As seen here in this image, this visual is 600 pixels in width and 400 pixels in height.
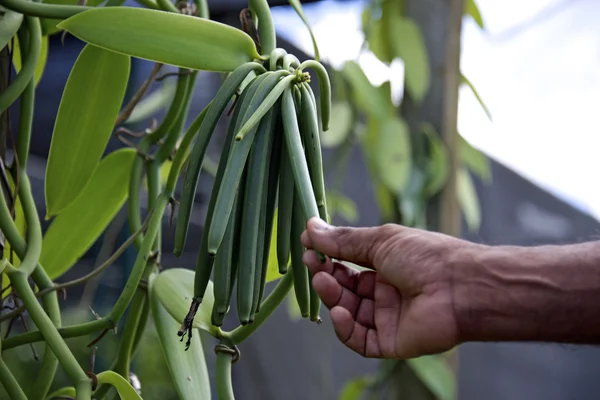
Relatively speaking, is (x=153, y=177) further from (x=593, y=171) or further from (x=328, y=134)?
(x=593, y=171)

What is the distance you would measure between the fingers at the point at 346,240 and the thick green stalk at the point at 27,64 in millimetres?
251

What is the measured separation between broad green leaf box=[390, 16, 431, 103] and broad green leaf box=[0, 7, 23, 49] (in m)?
0.64

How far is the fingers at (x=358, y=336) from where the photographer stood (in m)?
0.40

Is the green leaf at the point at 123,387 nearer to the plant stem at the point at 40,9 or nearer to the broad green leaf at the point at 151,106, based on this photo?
the plant stem at the point at 40,9

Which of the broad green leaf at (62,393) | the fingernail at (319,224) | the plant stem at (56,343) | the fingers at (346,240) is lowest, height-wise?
the broad green leaf at (62,393)

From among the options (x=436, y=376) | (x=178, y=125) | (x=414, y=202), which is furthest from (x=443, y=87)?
(x=178, y=125)

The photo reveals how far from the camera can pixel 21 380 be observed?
51.9 inches

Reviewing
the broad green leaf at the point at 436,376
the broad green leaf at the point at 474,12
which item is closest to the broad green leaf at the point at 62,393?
the broad green leaf at the point at 436,376

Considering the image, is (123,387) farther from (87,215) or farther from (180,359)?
(87,215)

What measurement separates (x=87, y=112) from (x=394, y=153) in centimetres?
60

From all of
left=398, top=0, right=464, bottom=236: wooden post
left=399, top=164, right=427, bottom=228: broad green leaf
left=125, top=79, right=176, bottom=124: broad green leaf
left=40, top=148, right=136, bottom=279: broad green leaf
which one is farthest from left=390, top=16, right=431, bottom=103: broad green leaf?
left=40, top=148, right=136, bottom=279: broad green leaf

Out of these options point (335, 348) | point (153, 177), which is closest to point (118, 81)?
point (153, 177)

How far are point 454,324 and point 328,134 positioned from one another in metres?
0.85

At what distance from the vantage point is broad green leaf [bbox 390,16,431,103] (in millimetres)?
1024
